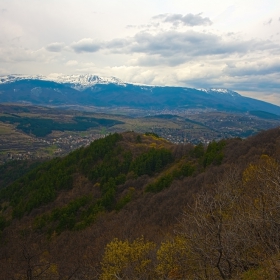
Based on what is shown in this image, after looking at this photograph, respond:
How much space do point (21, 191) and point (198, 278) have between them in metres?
81.2

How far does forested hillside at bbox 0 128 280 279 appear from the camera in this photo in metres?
16.4

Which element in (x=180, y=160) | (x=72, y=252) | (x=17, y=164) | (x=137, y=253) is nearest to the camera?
(x=137, y=253)

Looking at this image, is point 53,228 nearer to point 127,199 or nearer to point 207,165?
point 127,199

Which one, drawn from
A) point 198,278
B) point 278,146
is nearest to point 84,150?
point 278,146

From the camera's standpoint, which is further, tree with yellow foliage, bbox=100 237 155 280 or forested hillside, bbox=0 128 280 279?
tree with yellow foliage, bbox=100 237 155 280

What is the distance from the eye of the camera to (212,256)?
14719 mm

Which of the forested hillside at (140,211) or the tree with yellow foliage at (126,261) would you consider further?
the tree with yellow foliage at (126,261)

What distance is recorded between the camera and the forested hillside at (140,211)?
16375mm

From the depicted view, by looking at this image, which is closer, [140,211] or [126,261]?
[126,261]

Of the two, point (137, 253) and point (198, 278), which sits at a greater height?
point (198, 278)

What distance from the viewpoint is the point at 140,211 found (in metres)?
53.4

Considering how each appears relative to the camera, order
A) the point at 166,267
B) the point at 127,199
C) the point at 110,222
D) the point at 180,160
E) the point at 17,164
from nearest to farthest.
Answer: the point at 166,267, the point at 110,222, the point at 127,199, the point at 180,160, the point at 17,164

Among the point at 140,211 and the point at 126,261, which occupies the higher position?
the point at 126,261

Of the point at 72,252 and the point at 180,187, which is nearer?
the point at 72,252
